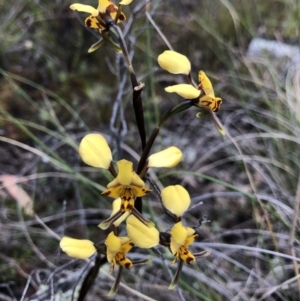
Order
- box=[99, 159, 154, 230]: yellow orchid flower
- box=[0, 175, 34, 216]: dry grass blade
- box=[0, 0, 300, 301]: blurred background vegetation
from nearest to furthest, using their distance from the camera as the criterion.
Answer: box=[99, 159, 154, 230]: yellow orchid flower
box=[0, 0, 300, 301]: blurred background vegetation
box=[0, 175, 34, 216]: dry grass blade

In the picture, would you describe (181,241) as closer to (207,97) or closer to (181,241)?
(181,241)

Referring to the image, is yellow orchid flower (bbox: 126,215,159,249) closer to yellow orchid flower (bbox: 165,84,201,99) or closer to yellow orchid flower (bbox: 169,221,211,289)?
yellow orchid flower (bbox: 169,221,211,289)

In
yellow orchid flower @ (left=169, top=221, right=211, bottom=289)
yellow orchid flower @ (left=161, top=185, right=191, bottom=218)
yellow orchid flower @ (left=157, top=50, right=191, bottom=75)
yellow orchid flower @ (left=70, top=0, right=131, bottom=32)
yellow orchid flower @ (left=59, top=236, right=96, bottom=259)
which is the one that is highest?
yellow orchid flower @ (left=70, top=0, right=131, bottom=32)

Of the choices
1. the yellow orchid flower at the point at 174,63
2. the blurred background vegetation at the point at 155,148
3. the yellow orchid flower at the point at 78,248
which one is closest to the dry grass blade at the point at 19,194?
the blurred background vegetation at the point at 155,148

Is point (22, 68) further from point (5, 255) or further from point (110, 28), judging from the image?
point (110, 28)

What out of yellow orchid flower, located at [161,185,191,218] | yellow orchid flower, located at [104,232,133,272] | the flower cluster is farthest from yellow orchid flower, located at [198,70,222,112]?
yellow orchid flower, located at [104,232,133,272]

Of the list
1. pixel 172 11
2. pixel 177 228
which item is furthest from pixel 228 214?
pixel 172 11
